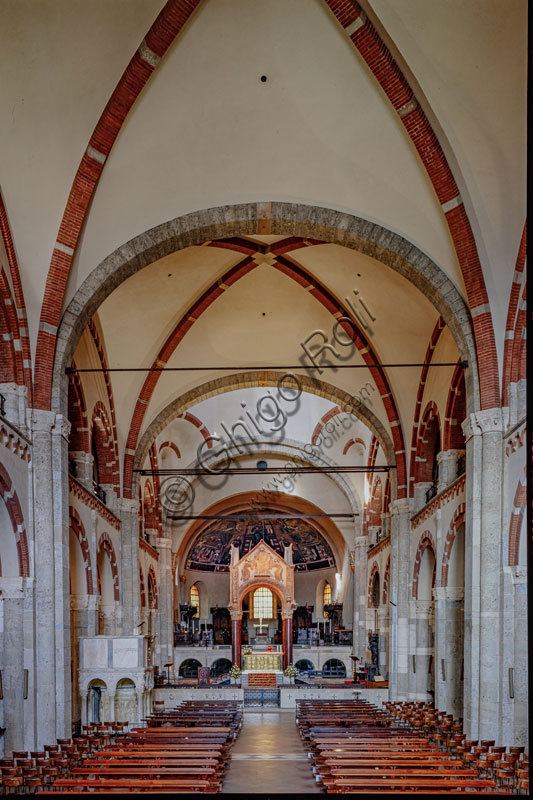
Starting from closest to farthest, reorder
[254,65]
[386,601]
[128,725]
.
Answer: [254,65], [128,725], [386,601]

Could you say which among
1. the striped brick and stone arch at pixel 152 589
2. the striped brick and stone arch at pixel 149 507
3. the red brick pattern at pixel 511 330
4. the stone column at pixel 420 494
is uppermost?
the red brick pattern at pixel 511 330

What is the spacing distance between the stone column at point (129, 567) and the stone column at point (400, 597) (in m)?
8.38

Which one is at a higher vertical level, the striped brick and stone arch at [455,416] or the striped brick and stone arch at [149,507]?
the striped brick and stone arch at [455,416]

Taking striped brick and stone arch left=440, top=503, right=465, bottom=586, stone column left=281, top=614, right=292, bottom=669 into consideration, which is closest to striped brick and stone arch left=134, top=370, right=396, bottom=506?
striped brick and stone arch left=440, top=503, right=465, bottom=586

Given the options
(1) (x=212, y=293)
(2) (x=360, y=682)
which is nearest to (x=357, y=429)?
(2) (x=360, y=682)

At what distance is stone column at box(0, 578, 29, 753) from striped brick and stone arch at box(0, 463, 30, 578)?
0.93 feet

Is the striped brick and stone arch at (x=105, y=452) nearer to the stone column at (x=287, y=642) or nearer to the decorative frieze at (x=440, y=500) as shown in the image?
the decorative frieze at (x=440, y=500)

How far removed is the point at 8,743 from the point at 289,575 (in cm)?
2942

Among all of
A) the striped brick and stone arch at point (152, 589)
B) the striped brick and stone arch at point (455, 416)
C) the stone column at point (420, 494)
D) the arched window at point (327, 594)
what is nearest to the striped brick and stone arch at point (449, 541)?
Result: the striped brick and stone arch at point (455, 416)

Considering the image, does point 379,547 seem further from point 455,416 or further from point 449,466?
point 455,416

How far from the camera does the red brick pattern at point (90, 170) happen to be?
14.7m

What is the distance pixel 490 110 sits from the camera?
14.7 m

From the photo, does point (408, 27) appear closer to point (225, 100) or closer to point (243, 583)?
point (225, 100)

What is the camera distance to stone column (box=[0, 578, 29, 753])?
16047 millimetres
